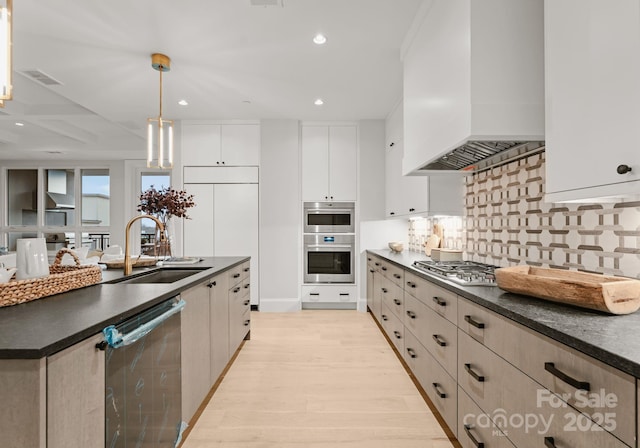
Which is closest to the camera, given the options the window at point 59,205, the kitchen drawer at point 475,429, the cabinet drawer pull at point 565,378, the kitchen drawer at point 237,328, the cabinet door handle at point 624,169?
the cabinet drawer pull at point 565,378

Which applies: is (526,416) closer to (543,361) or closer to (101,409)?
(543,361)

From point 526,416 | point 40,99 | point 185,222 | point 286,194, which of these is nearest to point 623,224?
point 526,416

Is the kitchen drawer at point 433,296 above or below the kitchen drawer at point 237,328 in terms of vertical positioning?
above

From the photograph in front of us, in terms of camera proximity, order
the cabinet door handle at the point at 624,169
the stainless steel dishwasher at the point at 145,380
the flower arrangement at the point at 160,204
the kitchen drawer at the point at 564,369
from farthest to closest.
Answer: the flower arrangement at the point at 160,204 → the stainless steel dishwasher at the point at 145,380 → the cabinet door handle at the point at 624,169 → the kitchen drawer at the point at 564,369

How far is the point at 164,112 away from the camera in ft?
14.7

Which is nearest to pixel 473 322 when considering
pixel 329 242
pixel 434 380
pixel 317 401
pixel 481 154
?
pixel 434 380

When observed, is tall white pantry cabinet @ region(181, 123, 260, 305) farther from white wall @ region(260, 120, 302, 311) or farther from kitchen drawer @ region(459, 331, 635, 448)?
kitchen drawer @ region(459, 331, 635, 448)

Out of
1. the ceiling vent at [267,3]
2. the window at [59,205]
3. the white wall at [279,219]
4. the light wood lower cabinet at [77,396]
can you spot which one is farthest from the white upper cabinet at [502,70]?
the window at [59,205]

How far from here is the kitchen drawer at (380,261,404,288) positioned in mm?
2881

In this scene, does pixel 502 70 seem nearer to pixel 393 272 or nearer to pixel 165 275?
pixel 393 272

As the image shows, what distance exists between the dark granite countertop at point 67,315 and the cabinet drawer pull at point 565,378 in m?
1.36

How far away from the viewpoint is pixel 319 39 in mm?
2750

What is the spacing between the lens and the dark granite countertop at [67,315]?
0.87 meters

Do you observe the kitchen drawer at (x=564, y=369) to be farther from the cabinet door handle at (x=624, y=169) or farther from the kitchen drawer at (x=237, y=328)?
the kitchen drawer at (x=237, y=328)
